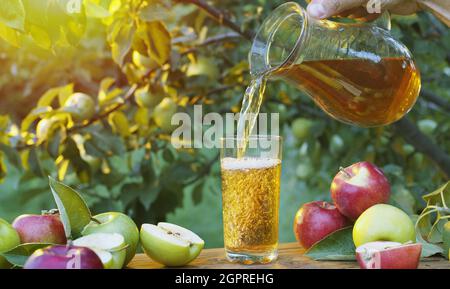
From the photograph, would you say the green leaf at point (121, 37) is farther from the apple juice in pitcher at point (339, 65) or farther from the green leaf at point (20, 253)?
the green leaf at point (20, 253)

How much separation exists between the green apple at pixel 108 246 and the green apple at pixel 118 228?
1.2 inches

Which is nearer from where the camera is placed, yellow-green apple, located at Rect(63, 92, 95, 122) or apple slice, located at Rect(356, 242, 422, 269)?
apple slice, located at Rect(356, 242, 422, 269)

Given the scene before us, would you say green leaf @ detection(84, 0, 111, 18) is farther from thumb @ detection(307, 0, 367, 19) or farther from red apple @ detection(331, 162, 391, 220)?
red apple @ detection(331, 162, 391, 220)

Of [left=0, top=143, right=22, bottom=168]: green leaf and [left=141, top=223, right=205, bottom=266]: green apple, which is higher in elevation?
[left=141, top=223, right=205, bottom=266]: green apple

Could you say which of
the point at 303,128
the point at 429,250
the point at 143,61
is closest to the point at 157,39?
the point at 143,61

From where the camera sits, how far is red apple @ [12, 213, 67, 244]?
1098 millimetres

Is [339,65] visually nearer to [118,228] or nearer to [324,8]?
[324,8]

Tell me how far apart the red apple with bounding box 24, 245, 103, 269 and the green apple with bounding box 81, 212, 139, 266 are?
0.55ft

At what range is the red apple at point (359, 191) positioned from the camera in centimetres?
122

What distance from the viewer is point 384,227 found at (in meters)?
1.11

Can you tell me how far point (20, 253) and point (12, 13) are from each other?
0.41m

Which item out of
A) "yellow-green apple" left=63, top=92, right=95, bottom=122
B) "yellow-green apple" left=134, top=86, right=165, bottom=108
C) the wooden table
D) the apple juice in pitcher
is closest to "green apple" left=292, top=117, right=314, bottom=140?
"yellow-green apple" left=134, top=86, right=165, bottom=108

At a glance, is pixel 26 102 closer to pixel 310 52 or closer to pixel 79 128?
pixel 79 128
